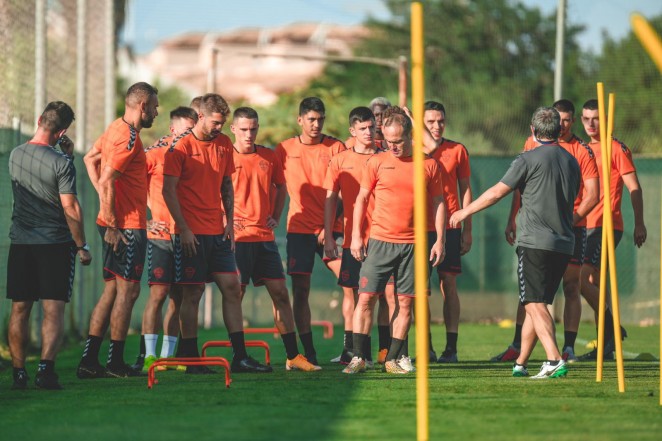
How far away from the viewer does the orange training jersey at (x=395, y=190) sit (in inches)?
394

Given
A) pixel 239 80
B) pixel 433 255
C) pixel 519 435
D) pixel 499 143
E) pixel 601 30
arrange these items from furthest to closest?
pixel 239 80
pixel 601 30
pixel 499 143
pixel 433 255
pixel 519 435

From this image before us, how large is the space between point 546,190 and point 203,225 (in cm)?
292

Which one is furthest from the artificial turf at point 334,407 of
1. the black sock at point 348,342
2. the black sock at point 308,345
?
the black sock at point 348,342

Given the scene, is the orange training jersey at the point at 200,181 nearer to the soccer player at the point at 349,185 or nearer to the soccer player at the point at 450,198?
the soccer player at the point at 349,185

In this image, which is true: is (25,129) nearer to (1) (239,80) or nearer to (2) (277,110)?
→ (2) (277,110)

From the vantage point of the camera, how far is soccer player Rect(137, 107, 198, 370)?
408 inches

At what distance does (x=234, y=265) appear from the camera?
10.4 m

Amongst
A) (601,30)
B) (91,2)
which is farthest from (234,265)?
(601,30)

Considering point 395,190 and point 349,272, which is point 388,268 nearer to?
point 395,190

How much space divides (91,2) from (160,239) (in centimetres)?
→ 973

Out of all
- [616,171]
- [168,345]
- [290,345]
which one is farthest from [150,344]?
[616,171]

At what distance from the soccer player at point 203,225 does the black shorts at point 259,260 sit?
23.0 inches

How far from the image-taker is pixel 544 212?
970 centimetres

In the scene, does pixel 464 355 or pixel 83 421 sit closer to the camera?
pixel 83 421
